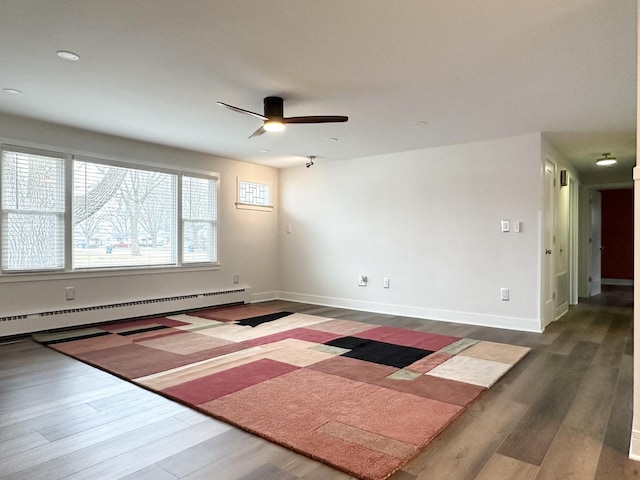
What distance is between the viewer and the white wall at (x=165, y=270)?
4586 mm

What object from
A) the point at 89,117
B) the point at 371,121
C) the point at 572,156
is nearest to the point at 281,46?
the point at 371,121

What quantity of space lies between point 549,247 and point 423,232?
5.34 feet

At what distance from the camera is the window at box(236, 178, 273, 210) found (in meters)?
6.97

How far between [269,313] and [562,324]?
3.99 meters

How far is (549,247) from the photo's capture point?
211 inches

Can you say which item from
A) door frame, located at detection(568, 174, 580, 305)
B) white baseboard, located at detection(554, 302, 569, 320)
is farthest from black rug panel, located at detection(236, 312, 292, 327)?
door frame, located at detection(568, 174, 580, 305)

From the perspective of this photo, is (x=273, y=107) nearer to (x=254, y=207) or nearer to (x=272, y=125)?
(x=272, y=125)

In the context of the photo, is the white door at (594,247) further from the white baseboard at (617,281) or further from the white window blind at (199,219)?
the white window blind at (199,219)

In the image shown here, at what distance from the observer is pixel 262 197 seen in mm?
7402

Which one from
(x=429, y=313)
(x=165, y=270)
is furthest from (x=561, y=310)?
(x=165, y=270)

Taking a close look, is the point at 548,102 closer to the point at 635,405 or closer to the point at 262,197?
the point at 635,405

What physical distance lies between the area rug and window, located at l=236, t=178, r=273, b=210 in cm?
237

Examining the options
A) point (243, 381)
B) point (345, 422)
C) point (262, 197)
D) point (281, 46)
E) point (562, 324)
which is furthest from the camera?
point (262, 197)

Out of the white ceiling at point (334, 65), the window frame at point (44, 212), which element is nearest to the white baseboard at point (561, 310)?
the white ceiling at point (334, 65)
